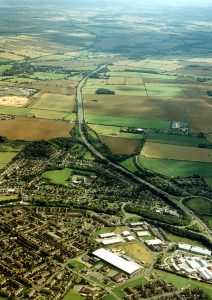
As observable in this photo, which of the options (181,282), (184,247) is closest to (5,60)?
(184,247)

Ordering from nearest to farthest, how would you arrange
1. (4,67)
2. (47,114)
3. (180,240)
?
(180,240) < (47,114) < (4,67)

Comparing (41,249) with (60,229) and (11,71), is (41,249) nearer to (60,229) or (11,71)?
(60,229)

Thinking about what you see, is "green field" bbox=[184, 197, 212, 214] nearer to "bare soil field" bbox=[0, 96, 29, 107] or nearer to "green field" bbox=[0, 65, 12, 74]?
"bare soil field" bbox=[0, 96, 29, 107]

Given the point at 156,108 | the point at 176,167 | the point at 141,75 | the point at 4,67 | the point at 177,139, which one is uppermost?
the point at 176,167

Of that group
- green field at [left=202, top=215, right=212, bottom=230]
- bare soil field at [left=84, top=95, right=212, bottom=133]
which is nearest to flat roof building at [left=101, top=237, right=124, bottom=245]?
green field at [left=202, top=215, right=212, bottom=230]

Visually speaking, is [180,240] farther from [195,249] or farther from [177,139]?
[177,139]

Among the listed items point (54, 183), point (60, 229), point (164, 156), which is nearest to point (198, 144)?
point (164, 156)
